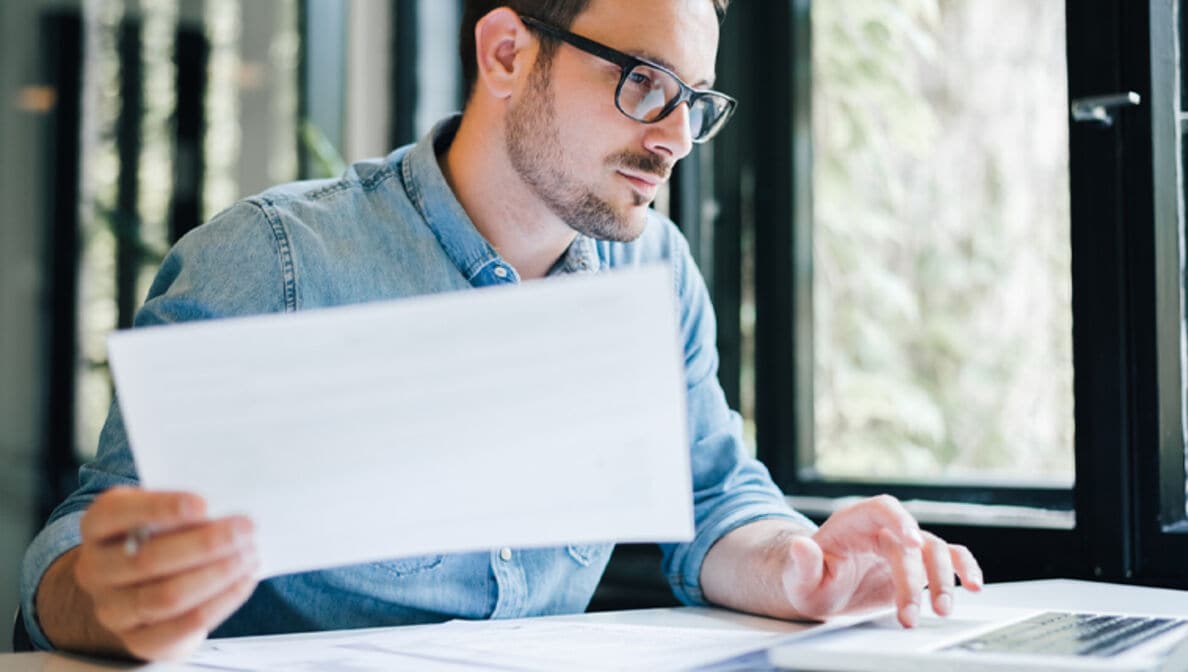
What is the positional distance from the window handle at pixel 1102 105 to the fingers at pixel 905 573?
0.70 metres

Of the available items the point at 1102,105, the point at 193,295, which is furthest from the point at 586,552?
the point at 1102,105

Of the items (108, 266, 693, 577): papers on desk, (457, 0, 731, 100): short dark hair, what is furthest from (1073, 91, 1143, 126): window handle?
(108, 266, 693, 577): papers on desk

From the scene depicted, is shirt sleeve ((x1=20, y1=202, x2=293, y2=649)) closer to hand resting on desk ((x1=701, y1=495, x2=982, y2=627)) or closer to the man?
the man

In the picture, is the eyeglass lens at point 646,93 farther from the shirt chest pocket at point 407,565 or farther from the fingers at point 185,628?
the fingers at point 185,628

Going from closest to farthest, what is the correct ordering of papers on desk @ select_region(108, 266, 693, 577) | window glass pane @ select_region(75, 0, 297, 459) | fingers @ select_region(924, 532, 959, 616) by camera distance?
papers on desk @ select_region(108, 266, 693, 577), fingers @ select_region(924, 532, 959, 616), window glass pane @ select_region(75, 0, 297, 459)

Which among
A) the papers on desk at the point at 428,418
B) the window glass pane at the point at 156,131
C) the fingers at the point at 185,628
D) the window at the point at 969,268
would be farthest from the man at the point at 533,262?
the window glass pane at the point at 156,131

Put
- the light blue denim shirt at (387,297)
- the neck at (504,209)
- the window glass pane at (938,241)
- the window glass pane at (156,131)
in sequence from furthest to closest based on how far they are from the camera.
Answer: the window glass pane at (156,131) → the window glass pane at (938,241) → the neck at (504,209) → the light blue denim shirt at (387,297)

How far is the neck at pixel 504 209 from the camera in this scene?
131cm

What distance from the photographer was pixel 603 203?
125cm

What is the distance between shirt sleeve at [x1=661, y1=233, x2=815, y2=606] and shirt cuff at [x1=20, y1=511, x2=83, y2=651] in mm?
599

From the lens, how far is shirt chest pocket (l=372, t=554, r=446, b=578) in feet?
3.60

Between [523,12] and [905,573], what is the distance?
0.77 m

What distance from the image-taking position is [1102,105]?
136 cm

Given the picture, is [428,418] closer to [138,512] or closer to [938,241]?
[138,512]
